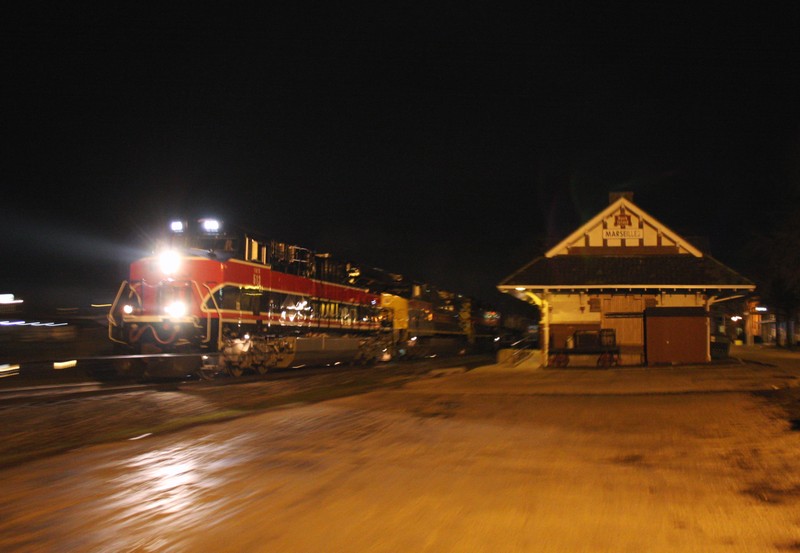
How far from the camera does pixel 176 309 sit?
1959cm

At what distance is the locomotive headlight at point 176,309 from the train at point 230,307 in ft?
0.09

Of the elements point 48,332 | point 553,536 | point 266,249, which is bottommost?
point 553,536

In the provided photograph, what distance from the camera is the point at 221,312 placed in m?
19.8

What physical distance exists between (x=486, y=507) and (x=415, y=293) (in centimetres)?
3019

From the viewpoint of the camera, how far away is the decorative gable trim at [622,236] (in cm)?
2630

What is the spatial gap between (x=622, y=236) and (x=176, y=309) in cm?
1586

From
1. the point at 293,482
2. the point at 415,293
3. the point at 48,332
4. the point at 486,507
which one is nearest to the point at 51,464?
the point at 293,482

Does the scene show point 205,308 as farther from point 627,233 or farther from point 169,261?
point 627,233

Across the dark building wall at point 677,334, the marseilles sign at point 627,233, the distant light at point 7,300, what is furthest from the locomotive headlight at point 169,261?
the dark building wall at point 677,334

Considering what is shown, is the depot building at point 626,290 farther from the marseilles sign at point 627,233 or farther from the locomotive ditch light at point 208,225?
the locomotive ditch light at point 208,225

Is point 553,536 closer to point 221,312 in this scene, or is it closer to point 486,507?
point 486,507

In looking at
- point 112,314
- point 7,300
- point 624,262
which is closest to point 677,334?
point 624,262

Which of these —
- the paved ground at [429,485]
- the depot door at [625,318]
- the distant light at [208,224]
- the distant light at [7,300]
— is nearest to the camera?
the paved ground at [429,485]

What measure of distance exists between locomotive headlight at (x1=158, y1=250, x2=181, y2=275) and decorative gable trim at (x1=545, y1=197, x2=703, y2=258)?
528 inches
